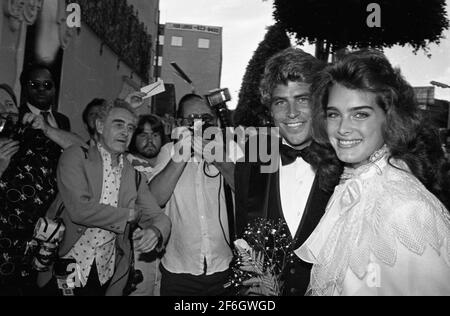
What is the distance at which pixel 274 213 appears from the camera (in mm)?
2018

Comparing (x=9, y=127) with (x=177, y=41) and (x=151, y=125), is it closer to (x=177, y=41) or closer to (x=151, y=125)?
(x=151, y=125)

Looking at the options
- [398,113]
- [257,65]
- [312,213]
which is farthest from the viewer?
[257,65]

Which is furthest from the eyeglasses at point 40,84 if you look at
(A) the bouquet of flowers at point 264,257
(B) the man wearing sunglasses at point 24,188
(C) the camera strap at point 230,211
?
(A) the bouquet of flowers at point 264,257

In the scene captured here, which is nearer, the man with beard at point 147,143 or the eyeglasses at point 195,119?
the eyeglasses at point 195,119

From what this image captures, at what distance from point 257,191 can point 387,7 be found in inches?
205

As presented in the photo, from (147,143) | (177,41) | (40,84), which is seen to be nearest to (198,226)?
(147,143)

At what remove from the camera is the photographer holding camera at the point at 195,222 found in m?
2.47

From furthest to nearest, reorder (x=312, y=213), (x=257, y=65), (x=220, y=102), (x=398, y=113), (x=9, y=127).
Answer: (x=257, y=65)
(x=220, y=102)
(x=9, y=127)
(x=312, y=213)
(x=398, y=113)

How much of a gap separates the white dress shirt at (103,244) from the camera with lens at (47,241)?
114mm

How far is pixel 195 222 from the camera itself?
8.32ft

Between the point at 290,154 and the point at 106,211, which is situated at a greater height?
the point at 290,154

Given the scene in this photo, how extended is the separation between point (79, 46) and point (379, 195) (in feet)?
16.8

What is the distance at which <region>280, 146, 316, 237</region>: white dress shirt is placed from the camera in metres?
2.02

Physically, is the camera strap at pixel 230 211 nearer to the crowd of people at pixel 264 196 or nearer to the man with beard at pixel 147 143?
the crowd of people at pixel 264 196
